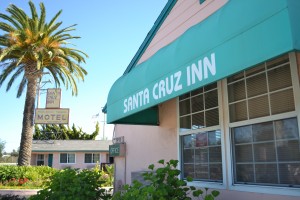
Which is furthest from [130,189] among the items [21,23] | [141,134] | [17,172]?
[21,23]

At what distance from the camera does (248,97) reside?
16.4ft

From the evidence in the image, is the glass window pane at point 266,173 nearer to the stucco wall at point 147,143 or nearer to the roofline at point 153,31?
the stucco wall at point 147,143

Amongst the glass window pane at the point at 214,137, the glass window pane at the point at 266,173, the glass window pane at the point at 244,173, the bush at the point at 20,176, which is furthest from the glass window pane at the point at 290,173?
the bush at the point at 20,176

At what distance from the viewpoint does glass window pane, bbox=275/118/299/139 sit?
4176 millimetres

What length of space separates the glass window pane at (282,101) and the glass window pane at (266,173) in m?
0.75

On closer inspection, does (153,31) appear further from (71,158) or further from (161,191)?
(71,158)

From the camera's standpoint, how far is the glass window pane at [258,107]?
15.2 ft

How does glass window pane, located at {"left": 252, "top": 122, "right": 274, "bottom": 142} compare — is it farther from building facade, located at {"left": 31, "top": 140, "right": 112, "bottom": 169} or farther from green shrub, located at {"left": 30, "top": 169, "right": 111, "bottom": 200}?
building facade, located at {"left": 31, "top": 140, "right": 112, "bottom": 169}

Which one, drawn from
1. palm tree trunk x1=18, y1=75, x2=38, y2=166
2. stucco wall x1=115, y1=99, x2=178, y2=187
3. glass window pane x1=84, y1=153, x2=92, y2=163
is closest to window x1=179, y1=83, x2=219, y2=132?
stucco wall x1=115, y1=99, x2=178, y2=187

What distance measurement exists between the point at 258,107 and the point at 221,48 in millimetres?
1394

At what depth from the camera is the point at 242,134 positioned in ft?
16.6

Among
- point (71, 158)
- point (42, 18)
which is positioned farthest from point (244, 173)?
point (71, 158)

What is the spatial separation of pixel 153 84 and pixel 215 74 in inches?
66.2

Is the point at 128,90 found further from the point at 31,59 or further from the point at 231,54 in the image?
the point at 31,59
